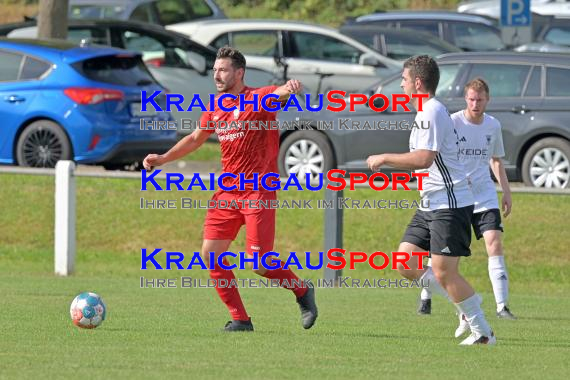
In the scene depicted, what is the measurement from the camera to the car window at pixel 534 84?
1877 centimetres

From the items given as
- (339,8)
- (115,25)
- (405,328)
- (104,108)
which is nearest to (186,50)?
(115,25)

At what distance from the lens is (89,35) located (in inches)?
991

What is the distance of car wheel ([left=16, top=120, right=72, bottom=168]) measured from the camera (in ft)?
64.2

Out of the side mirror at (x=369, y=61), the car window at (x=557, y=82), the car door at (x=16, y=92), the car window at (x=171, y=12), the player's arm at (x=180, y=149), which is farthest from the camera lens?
the car window at (x=171, y=12)

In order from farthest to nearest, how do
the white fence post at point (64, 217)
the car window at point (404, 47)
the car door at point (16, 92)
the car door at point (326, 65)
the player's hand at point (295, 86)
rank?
the car window at point (404, 47) → the car door at point (326, 65) → the car door at point (16, 92) → the white fence post at point (64, 217) → the player's hand at point (295, 86)

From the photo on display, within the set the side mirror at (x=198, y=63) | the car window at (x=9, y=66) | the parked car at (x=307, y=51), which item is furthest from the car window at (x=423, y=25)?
the car window at (x=9, y=66)

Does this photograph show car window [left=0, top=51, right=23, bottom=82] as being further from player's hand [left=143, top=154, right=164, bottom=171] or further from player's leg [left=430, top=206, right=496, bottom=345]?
player's leg [left=430, top=206, right=496, bottom=345]

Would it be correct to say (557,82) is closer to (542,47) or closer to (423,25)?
(542,47)

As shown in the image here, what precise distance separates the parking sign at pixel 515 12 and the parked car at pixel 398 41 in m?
1.44

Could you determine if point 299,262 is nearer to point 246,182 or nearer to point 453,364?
point 246,182

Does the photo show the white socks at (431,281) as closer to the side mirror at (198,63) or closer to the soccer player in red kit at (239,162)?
the soccer player in red kit at (239,162)

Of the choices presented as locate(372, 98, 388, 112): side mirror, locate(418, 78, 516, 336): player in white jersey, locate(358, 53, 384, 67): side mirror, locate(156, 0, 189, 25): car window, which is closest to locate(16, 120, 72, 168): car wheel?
locate(372, 98, 388, 112): side mirror

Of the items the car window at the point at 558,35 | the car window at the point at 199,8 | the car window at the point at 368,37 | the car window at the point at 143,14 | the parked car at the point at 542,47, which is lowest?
the parked car at the point at 542,47

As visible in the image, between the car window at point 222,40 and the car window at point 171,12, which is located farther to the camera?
the car window at point 171,12
